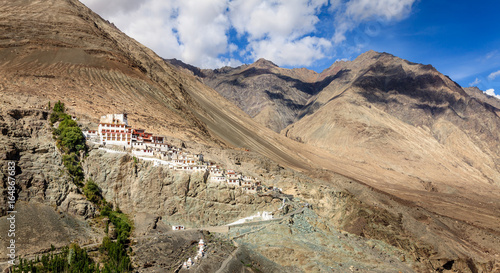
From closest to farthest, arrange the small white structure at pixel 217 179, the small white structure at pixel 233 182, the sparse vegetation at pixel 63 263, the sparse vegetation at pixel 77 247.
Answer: the sparse vegetation at pixel 63 263
the sparse vegetation at pixel 77 247
the small white structure at pixel 217 179
the small white structure at pixel 233 182

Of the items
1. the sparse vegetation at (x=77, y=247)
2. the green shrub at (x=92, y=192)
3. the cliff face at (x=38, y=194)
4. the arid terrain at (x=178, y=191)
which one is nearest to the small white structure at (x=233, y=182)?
the arid terrain at (x=178, y=191)

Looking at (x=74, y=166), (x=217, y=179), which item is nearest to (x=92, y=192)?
(x=74, y=166)

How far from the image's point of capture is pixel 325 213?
6431 centimetres

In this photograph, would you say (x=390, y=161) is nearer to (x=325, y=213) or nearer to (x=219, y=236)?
(x=325, y=213)

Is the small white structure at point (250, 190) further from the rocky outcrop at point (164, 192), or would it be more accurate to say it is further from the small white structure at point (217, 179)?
the small white structure at point (217, 179)

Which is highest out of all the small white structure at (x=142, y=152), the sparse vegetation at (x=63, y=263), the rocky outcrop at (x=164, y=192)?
the small white structure at (x=142, y=152)

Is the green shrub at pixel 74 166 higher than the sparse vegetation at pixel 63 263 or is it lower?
higher

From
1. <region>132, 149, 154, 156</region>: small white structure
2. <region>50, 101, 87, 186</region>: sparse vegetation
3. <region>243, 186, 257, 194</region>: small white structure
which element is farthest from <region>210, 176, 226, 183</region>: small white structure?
<region>50, 101, 87, 186</region>: sparse vegetation

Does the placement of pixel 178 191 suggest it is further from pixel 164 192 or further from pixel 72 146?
pixel 72 146

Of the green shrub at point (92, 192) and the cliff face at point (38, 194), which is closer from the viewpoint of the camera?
the cliff face at point (38, 194)

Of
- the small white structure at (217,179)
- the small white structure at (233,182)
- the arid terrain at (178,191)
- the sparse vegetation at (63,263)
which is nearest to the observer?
the sparse vegetation at (63,263)

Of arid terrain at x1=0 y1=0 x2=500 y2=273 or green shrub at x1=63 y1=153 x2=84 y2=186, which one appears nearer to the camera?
arid terrain at x1=0 y1=0 x2=500 y2=273

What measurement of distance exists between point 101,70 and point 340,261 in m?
77.3

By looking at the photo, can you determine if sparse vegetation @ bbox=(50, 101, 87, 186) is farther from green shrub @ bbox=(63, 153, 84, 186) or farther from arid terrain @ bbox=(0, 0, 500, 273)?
arid terrain @ bbox=(0, 0, 500, 273)
